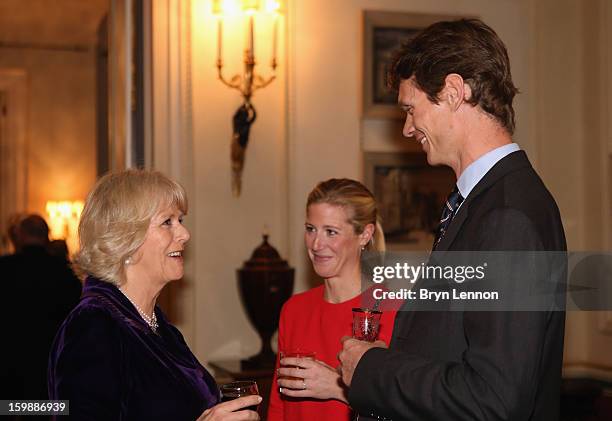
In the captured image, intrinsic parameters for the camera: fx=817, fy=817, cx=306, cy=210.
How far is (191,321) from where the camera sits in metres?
4.88

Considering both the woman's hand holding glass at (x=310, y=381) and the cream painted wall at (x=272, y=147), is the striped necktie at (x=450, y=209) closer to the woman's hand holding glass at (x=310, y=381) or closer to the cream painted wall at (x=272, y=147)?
the woman's hand holding glass at (x=310, y=381)

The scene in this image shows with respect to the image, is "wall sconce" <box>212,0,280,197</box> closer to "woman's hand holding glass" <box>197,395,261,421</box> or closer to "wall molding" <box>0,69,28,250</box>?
"woman's hand holding glass" <box>197,395,261,421</box>

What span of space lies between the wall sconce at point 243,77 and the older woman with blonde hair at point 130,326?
2511mm

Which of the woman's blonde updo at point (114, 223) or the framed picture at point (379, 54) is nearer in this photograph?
the woman's blonde updo at point (114, 223)

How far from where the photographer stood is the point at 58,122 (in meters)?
9.53

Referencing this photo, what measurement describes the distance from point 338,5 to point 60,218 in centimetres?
504

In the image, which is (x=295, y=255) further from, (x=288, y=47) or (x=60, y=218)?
(x=60, y=218)

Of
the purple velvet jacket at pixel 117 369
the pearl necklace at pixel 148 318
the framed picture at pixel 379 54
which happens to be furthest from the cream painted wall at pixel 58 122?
the purple velvet jacket at pixel 117 369

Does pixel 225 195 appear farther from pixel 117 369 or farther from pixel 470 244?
pixel 470 244

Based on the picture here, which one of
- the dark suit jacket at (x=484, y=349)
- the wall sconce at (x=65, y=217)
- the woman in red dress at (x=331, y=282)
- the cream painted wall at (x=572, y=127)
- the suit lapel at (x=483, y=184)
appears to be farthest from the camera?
the wall sconce at (x=65, y=217)

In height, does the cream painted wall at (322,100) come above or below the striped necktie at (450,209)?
above

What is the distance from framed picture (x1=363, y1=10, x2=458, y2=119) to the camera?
525cm

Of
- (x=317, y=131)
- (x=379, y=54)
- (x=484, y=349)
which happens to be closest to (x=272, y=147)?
(x=317, y=131)

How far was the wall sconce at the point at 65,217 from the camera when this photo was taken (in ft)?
29.4
